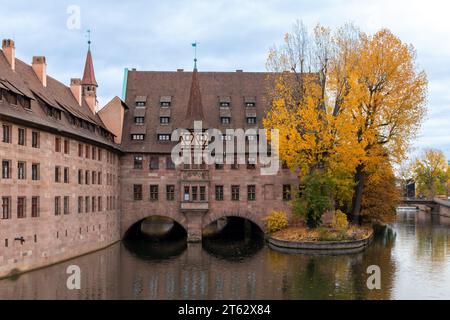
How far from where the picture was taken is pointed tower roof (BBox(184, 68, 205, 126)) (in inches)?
2111

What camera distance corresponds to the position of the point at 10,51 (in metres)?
37.8

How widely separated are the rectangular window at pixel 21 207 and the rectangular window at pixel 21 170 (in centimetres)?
130

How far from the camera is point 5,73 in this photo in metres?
34.5

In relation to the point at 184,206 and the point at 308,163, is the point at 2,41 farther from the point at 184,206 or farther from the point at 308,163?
the point at 308,163

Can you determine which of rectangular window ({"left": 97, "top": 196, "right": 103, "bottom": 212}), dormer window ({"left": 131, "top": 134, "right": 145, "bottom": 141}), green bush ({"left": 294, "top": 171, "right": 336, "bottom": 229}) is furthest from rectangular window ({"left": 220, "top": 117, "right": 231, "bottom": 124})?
rectangular window ({"left": 97, "top": 196, "right": 103, "bottom": 212})

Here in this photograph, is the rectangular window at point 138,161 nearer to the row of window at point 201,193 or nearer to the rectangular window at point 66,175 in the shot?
the row of window at point 201,193

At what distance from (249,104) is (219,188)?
34.3ft

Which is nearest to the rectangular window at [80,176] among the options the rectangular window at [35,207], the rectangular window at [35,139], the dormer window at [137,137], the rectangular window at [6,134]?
the rectangular window at [35,139]

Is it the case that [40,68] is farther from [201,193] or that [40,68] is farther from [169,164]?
[201,193]

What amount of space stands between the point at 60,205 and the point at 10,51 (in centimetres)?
1131

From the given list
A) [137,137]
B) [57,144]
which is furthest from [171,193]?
[57,144]

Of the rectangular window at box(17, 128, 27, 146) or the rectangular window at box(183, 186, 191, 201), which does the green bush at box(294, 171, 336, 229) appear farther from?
the rectangular window at box(17, 128, 27, 146)

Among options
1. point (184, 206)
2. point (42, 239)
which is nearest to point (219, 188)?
point (184, 206)
